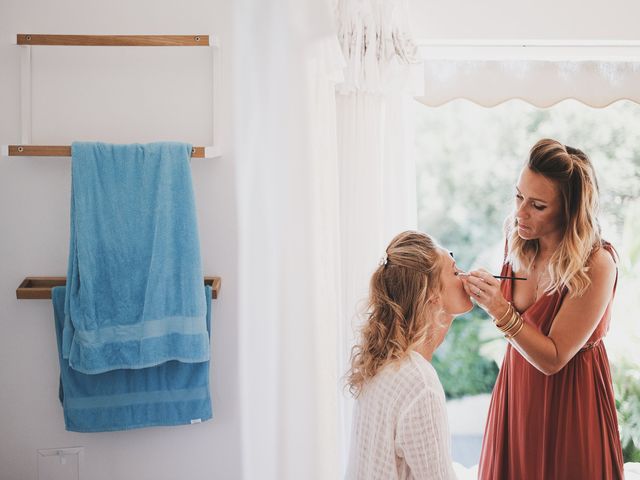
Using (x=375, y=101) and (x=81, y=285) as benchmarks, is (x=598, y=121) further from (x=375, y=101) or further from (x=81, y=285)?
(x=81, y=285)

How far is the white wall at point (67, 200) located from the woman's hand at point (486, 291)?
758mm

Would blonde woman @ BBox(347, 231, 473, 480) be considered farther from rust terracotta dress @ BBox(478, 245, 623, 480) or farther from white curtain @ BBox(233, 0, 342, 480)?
rust terracotta dress @ BBox(478, 245, 623, 480)

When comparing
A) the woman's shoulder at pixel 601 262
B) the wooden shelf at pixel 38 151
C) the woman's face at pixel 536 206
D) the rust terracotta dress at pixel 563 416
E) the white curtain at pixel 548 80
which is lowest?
the rust terracotta dress at pixel 563 416

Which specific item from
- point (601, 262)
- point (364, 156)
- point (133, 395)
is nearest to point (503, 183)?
point (364, 156)

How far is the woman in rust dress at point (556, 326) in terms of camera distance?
1.45m

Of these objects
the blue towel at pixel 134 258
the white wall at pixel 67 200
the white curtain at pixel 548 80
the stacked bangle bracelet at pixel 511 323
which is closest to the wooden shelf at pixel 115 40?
the white wall at pixel 67 200

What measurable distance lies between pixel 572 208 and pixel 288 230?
678mm

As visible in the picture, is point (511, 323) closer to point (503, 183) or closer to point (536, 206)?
point (536, 206)

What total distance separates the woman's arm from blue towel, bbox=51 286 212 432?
824 millimetres

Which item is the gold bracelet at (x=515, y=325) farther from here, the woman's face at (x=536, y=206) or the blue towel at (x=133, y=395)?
the blue towel at (x=133, y=395)

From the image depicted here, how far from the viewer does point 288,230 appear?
1245 millimetres

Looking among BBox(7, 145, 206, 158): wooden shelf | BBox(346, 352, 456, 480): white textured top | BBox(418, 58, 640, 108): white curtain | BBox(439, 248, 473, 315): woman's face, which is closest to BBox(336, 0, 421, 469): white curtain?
BBox(418, 58, 640, 108): white curtain

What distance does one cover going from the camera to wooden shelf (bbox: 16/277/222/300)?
1.78 metres

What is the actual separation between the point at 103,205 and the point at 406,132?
0.84 m
